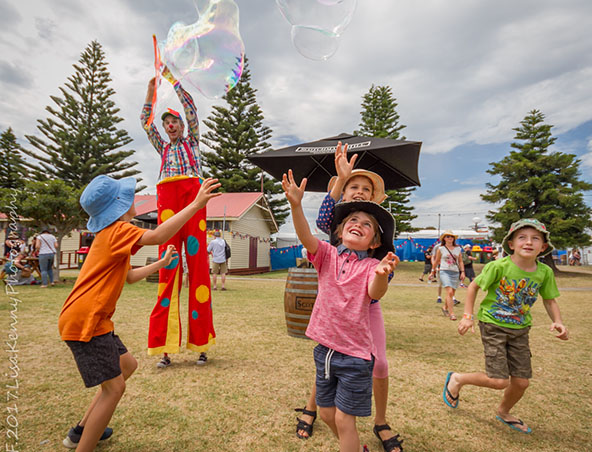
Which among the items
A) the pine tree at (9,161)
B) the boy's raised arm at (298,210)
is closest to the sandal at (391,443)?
the boy's raised arm at (298,210)

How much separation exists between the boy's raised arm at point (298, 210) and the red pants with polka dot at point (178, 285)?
1820 mm

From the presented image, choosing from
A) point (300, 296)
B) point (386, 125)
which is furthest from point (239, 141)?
point (300, 296)

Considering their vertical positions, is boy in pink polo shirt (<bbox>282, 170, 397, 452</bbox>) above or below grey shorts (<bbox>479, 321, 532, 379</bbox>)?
above

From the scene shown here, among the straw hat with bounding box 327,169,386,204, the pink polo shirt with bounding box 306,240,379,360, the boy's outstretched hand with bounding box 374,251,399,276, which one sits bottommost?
the pink polo shirt with bounding box 306,240,379,360

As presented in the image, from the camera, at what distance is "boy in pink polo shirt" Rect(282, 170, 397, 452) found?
5.70 feet

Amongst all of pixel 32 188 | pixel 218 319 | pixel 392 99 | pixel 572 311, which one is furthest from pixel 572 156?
pixel 32 188

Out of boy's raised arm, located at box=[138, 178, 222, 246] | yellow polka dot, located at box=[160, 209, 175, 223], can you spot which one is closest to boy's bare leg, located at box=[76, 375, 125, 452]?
boy's raised arm, located at box=[138, 178, 222, 246]

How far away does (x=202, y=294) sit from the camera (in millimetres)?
3504

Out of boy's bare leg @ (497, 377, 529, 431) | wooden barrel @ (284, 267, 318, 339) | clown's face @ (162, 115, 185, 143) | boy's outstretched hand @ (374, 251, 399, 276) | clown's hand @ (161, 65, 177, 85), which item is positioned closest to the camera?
boy's outstretched hand @ (374, 251, 399, 276)

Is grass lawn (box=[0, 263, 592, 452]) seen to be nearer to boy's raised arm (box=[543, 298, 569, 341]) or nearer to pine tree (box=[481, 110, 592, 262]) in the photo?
boy's raised arm (box=[543, 298, 569, 341])

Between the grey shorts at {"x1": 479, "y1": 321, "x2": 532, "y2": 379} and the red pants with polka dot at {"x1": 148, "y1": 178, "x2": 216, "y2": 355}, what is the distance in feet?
8.83

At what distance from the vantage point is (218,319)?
6156 mm

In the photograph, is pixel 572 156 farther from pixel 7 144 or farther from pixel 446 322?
pixel 7 144

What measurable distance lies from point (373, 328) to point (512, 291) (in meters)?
1.33
